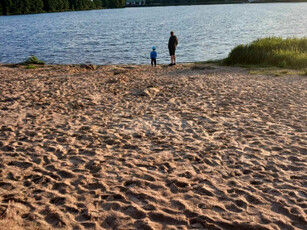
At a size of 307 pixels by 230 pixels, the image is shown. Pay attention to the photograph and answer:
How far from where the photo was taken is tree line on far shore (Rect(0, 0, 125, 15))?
118 m

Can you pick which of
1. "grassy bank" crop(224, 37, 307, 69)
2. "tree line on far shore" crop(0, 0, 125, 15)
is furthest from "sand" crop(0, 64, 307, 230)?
"tree line on far shore" crop(0, 0, 125, 15)

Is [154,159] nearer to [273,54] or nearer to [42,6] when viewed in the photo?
[273,54]

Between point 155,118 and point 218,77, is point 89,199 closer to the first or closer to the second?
point 155,118

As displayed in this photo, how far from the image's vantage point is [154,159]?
672cm

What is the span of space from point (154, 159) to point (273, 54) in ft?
53.9

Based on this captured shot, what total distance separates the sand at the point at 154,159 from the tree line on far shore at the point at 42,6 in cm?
12223

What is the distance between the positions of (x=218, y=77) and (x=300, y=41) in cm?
962

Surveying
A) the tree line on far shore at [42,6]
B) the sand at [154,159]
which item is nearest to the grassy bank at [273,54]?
the sand at [154,159]

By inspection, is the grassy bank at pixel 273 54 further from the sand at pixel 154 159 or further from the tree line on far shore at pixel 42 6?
the tree line on far shore at pixel 42 6

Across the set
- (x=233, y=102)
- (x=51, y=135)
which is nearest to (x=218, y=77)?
(x=233, y=102)

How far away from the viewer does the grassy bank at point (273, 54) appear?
1935 centimetres

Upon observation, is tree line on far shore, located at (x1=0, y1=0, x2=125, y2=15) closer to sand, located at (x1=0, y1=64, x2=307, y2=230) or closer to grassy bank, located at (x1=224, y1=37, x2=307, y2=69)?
grassy bank, located at (x1=224, y1=37, x2=307, y2=69)

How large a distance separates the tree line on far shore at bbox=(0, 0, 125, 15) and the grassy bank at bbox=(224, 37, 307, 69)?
115490mm

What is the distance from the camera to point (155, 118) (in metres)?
9.48
